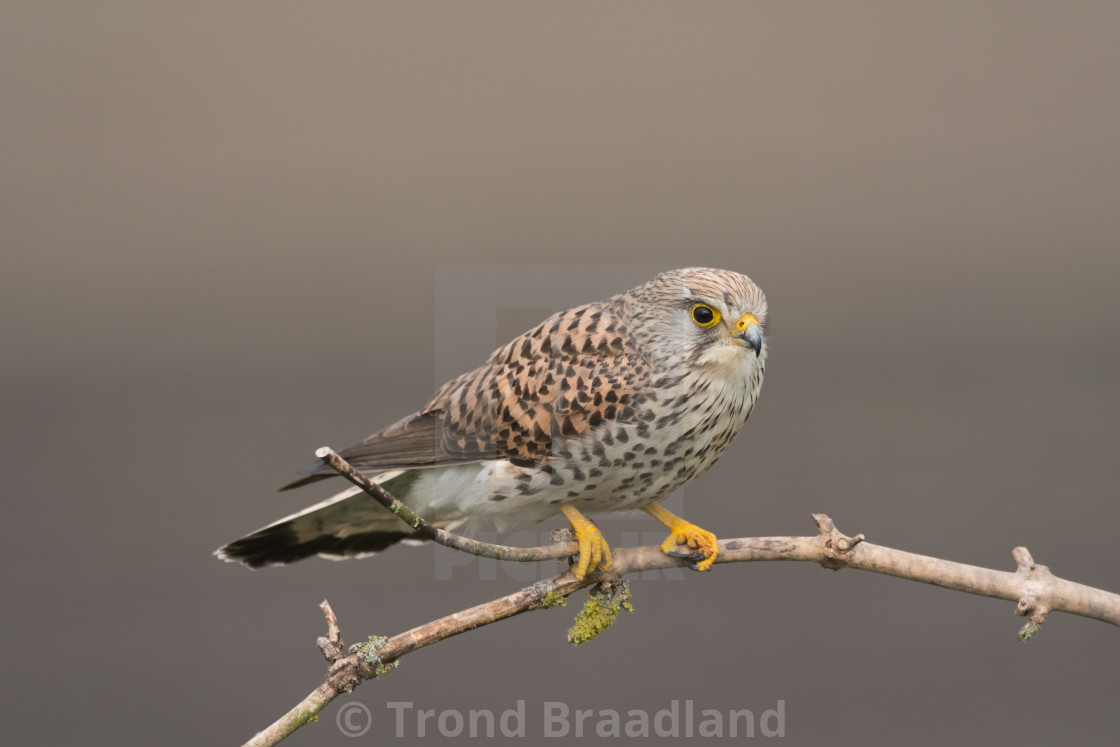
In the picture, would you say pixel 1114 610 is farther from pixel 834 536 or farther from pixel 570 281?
pixel 570 281

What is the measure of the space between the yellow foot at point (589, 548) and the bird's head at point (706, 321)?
0.37 meters

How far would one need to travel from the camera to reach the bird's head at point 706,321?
205 centimetres

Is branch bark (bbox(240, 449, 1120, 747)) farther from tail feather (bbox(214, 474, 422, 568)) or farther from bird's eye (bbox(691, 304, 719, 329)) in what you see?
tail feather (bbox(214, 474, 422, 568))

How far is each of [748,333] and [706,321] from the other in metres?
0.10

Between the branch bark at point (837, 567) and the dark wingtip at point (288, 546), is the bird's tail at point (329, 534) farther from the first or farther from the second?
the branch bark at point (837, 567)

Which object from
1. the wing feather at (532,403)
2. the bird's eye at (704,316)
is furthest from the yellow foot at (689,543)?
the bird's eye at (704,316)

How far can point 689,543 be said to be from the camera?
2244 mm

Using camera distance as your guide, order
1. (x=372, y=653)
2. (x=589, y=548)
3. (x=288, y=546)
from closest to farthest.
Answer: (x=372, y=653)
(x=589, y=548)
(x=288, y=546)

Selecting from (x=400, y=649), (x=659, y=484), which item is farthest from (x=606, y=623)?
(x=400, y=649)

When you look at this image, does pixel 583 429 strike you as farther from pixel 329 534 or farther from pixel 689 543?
pixel 329 534

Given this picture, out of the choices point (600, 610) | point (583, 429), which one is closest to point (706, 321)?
point (583, 429)

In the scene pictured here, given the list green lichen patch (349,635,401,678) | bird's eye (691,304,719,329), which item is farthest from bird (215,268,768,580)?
green lichen patch (349,635,401,678)

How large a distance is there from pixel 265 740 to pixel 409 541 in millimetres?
864

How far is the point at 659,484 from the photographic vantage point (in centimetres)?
215
